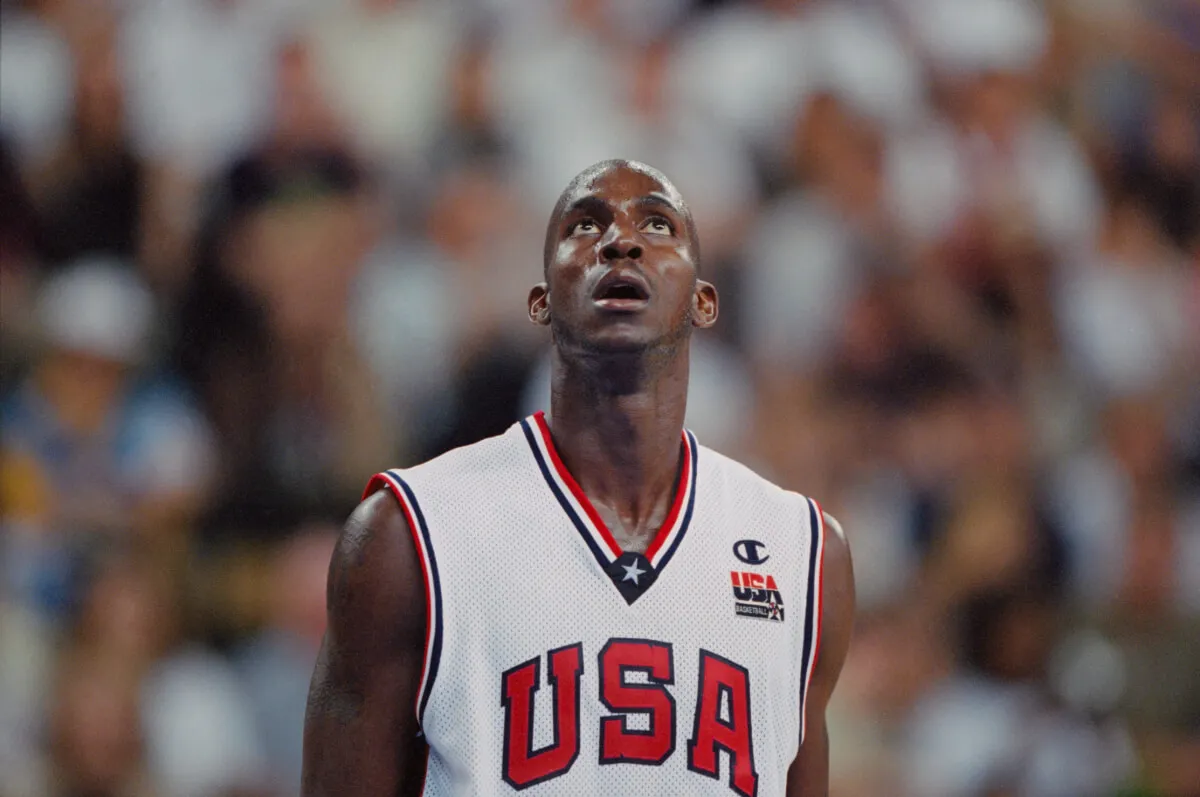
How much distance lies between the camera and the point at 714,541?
2875mm

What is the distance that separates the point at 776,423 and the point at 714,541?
3.44m

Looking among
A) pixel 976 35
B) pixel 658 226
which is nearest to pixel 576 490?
pixel 658 226

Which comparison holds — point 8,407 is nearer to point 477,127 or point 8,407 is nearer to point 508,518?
point 477,127

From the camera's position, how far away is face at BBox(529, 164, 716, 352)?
9.16ft

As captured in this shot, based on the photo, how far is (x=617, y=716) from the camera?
2641 mm

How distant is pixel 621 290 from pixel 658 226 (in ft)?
0.66

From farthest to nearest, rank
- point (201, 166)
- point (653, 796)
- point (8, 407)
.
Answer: point (201, 166), point (8, 407), point (653, 796)

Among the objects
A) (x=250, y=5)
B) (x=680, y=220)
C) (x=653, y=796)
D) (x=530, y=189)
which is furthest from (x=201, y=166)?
(x=653, y=796)

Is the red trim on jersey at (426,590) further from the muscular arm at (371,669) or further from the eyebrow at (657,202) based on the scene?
the eyebrow at (657,202)

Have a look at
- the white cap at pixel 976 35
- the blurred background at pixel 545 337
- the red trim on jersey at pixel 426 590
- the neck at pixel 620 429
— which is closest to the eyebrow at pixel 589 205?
the neck at pixel 620 429

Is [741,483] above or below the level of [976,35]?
below

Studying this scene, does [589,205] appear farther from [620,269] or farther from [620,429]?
[620,429]

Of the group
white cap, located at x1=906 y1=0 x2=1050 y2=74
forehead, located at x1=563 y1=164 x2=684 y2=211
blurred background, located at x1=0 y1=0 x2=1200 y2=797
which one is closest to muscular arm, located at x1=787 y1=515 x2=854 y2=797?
forehead, located at x1=563 y1=164 x2=684 y2=211

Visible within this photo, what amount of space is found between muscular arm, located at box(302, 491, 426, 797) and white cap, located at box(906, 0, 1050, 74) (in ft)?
17.6
